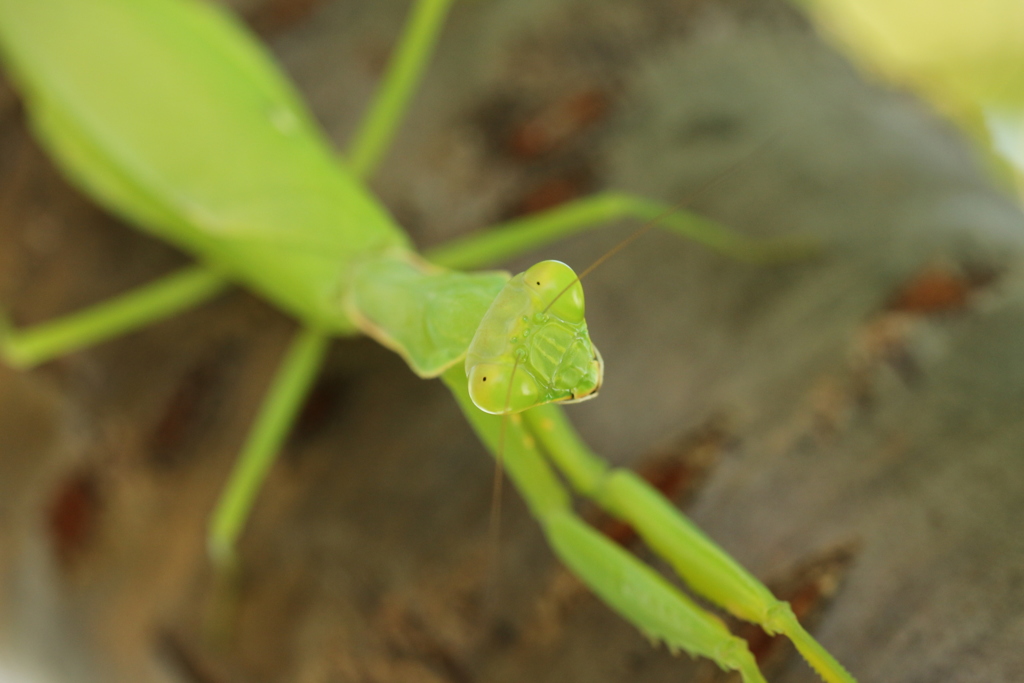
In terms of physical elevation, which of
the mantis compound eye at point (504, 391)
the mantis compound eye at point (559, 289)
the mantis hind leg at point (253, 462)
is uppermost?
the mantis compound eye at point (559, 289)

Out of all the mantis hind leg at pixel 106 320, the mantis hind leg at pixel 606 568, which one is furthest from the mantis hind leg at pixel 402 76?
the mantis hind leg at pixel 606 568

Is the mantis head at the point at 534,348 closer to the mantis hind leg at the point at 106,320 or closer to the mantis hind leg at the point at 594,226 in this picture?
the mantis hind leg at the point at 594,226

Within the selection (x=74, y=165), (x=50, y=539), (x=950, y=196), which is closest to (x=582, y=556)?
(x=950, y=196)

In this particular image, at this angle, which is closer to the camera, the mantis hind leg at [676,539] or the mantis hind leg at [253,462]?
the mantis hind leg at [676,539]

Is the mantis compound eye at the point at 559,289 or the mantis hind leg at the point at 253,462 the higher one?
the mantis compound eye at the point at 559,289

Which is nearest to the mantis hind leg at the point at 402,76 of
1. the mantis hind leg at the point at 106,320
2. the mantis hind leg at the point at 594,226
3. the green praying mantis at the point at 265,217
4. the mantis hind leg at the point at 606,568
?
the green praying mantis at the point at 265,217

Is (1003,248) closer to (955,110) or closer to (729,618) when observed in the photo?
(729,618)

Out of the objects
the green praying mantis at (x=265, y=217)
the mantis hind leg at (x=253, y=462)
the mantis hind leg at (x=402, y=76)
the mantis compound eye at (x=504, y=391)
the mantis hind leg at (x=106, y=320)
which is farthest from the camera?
the mantis hind leg at (x=402, y=76)

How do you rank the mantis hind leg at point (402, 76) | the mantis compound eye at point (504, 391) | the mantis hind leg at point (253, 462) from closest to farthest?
the mantis compound eye at point (504, 391), the mantis hind leg at point (253, 462), the mantis hind leg at point (402, 76)

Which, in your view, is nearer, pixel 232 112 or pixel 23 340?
pixel 23 340
